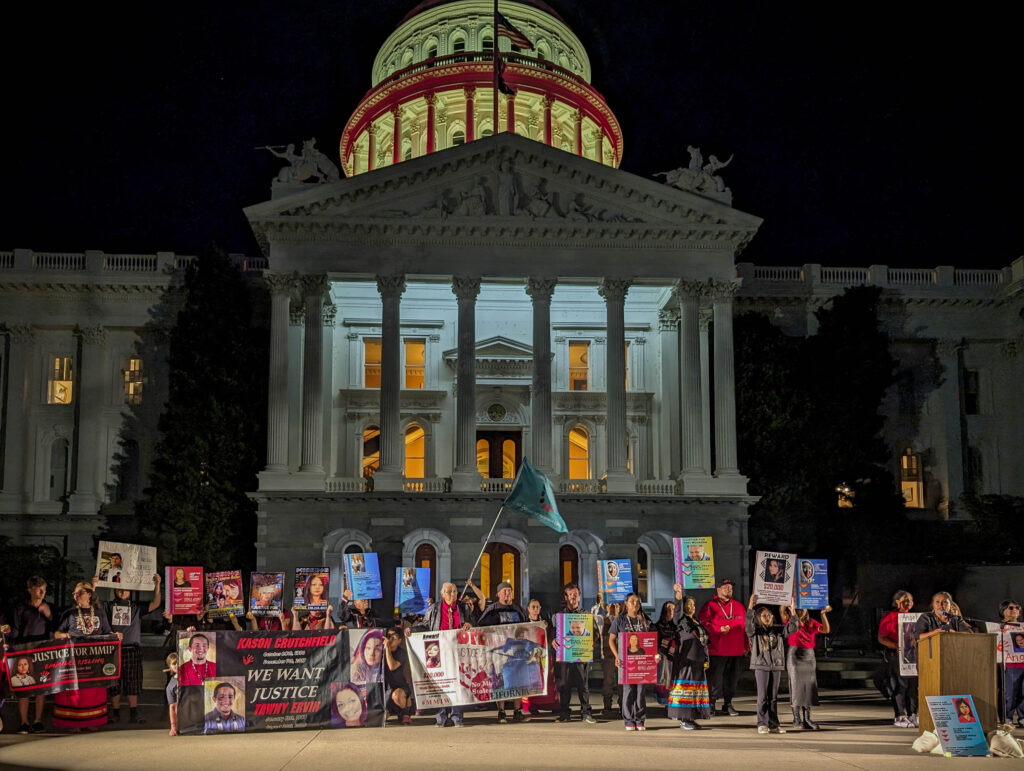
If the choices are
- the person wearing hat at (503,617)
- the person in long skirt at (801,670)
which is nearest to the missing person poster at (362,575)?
the person wearing hat at (503,617)

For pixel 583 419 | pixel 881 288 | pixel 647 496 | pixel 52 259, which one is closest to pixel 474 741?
pixel 647 496

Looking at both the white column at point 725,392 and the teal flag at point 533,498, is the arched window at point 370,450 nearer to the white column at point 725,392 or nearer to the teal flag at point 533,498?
the white column at point 725,392

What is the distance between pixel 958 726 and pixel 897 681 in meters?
3.19

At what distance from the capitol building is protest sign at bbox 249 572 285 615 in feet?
40.6

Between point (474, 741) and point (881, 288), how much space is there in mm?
35024

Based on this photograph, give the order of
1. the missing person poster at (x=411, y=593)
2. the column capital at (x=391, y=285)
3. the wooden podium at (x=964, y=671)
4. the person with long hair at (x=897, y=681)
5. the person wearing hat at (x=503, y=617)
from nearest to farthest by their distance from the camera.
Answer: the wooden podium at (x=964, y=671) → the person with long hair at (x=897, y=681) → the person wearing hat at (x=503, y=617) → the missing person poster at (x=411, y=593) → the column capital at (x=391, y=285)

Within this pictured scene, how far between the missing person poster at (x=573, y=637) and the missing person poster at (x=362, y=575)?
28.1 feet

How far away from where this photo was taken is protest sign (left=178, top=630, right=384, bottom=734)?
16031mm

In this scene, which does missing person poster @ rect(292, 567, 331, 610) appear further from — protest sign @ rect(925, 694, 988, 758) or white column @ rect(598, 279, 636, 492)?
white column @ rect(598, 279, 636, 492)

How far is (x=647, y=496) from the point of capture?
3784 centimetres

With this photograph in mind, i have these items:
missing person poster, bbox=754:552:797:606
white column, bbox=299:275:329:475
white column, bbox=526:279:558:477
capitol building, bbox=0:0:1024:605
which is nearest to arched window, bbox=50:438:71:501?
capitol building, bbox=0:0:1024:605

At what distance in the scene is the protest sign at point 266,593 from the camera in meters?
24.5

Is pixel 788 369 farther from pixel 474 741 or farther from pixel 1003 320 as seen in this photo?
pixel 474 741

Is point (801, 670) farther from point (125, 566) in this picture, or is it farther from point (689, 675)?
point (125, 566)
